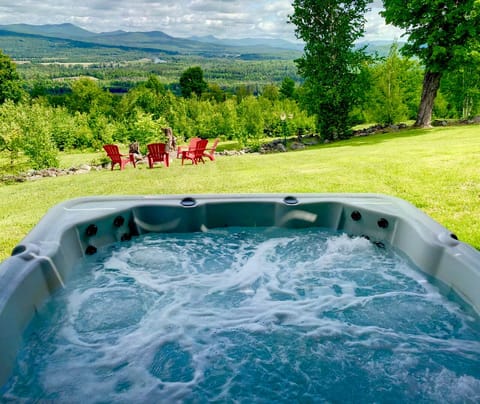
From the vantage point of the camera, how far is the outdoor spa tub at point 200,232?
7.45 ft

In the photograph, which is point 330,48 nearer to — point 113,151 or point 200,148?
point 200,148

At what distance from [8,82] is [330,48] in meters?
23.0

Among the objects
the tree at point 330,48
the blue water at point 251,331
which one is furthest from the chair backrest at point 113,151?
the tree at point 330,48

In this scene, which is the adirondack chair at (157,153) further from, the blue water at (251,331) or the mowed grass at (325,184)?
the blue water at (251,331)

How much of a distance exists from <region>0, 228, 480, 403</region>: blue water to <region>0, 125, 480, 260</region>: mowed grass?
3.75 feet

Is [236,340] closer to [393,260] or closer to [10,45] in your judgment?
[393,260]

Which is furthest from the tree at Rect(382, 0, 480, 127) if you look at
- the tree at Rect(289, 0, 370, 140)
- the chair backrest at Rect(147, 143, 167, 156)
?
the chair backrest at Rect(147, 143, 167, 156)

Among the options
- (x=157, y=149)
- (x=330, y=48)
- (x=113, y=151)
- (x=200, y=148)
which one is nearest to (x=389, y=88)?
(x=330, y=48)

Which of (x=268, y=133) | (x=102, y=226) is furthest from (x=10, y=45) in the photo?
(x=102, y=226)

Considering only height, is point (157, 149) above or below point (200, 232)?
below

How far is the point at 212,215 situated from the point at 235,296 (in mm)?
1048

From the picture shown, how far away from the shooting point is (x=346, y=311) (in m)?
2.47

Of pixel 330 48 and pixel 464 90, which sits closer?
pixel 330 48

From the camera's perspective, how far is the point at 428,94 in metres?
12.7
